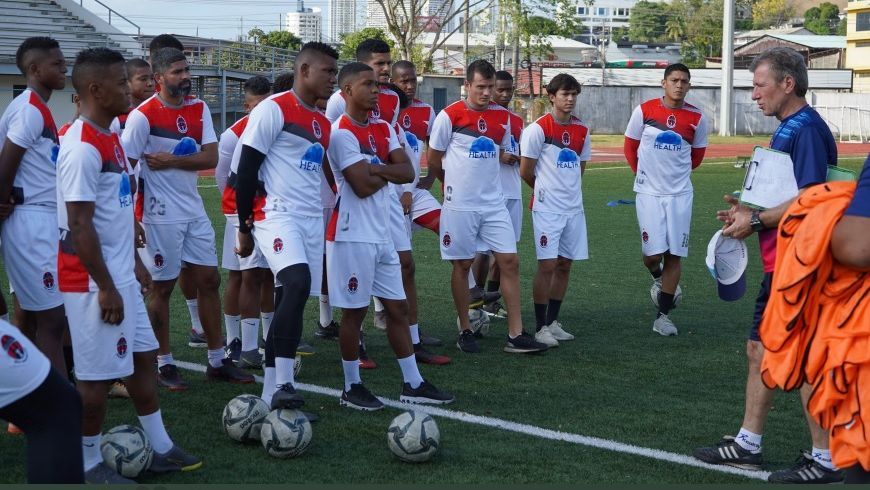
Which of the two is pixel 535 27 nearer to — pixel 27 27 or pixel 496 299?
pixel 27 27

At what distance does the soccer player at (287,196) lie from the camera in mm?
6238

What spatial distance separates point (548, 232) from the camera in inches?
356

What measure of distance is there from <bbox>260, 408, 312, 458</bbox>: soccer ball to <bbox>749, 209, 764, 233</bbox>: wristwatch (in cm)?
262

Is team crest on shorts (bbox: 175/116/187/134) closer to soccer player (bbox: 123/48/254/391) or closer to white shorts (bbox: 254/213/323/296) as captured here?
soccer player (bbox: 123/48/254/391)

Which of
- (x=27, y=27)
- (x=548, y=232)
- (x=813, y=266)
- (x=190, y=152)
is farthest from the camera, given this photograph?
(x=27, y=27)

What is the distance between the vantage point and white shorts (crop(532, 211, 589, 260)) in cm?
904

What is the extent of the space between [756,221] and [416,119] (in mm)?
4873

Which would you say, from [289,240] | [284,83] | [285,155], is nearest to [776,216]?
[289,240]

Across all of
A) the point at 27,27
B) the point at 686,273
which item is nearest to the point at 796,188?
the point at 686,273

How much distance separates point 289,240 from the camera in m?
6.26

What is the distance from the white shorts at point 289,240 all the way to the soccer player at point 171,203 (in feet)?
3.27

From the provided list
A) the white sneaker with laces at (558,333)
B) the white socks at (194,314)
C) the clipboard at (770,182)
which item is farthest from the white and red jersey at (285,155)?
the white sneaker with laces at (558,333)

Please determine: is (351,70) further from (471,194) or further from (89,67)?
(471,194)

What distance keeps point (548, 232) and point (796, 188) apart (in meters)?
4.01
